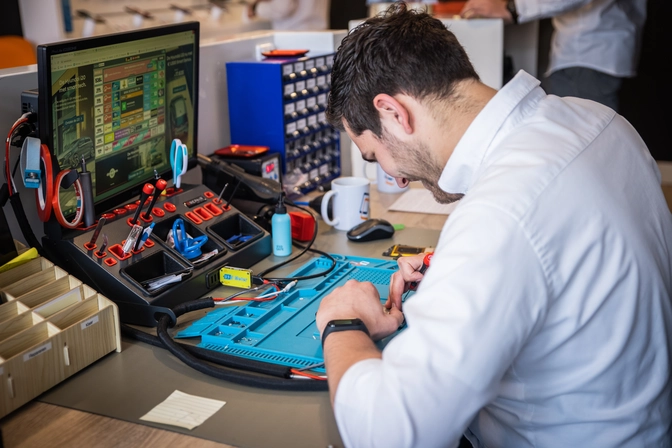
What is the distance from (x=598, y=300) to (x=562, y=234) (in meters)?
0.09

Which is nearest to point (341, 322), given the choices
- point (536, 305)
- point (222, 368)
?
point (222, 368)

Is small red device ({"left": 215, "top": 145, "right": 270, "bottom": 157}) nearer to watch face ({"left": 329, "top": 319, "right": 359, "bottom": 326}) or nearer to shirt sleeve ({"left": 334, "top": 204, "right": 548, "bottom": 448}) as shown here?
watch face ({"left": 329, "top": 319, "right": 359, "bottom": 326})

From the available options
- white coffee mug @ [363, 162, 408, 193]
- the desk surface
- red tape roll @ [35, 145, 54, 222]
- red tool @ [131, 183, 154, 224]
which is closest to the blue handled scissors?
red tool @ [131, 183, 154, 224]

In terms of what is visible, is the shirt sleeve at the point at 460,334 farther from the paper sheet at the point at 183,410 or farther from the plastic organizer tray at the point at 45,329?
the plastic organizer tray at the point at 45,329

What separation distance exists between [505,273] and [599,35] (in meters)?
2.53

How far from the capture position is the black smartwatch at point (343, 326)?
0.98m

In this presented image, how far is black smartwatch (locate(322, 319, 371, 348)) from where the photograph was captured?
3.22 feet

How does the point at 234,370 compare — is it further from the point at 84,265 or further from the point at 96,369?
the point at 84,265

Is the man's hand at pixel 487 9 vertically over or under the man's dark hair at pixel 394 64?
over

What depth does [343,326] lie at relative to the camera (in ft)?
3.23

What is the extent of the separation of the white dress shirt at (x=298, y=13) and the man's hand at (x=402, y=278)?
10.4 ft

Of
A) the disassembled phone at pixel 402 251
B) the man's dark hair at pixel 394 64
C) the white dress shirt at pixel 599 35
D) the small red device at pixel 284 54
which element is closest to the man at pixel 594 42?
the white dress shirt at pixel 599 35

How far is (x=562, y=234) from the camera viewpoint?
0.78 metres

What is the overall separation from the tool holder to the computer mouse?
21 cm
